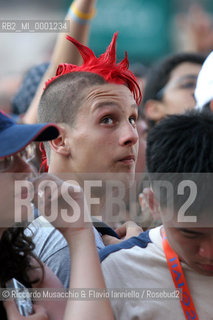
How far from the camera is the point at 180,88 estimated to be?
3.61 m

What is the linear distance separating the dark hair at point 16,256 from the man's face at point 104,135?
43 cm

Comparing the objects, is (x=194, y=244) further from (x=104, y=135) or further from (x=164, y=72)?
(x=164, y=72)

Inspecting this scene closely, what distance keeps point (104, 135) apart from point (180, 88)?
1.76 m

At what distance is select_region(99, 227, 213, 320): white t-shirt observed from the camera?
1563 millimetres

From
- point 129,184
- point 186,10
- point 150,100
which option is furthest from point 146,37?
point 129,184

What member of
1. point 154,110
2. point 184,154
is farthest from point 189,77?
point 184,154

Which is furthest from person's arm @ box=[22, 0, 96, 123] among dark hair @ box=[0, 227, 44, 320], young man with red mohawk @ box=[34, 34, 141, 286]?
dark hair @ box=[0, 227, 44, 320]

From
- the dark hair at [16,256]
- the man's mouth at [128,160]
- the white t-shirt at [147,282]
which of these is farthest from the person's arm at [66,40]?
the white t-shirt at [147,282]

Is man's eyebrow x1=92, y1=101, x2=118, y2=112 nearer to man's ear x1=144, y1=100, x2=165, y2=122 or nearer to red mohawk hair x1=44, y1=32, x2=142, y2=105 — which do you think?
red mohawk hair x1=44, y1=32, x2=142, y2=105

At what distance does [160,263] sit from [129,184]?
479mm

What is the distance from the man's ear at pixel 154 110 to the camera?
365 cm

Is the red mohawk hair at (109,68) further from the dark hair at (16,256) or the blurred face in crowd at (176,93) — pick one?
the blurred face in crowd at (176,93)

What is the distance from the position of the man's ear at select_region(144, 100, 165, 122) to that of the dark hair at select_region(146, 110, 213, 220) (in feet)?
6.27

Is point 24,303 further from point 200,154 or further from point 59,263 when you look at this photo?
→ point 200,154
